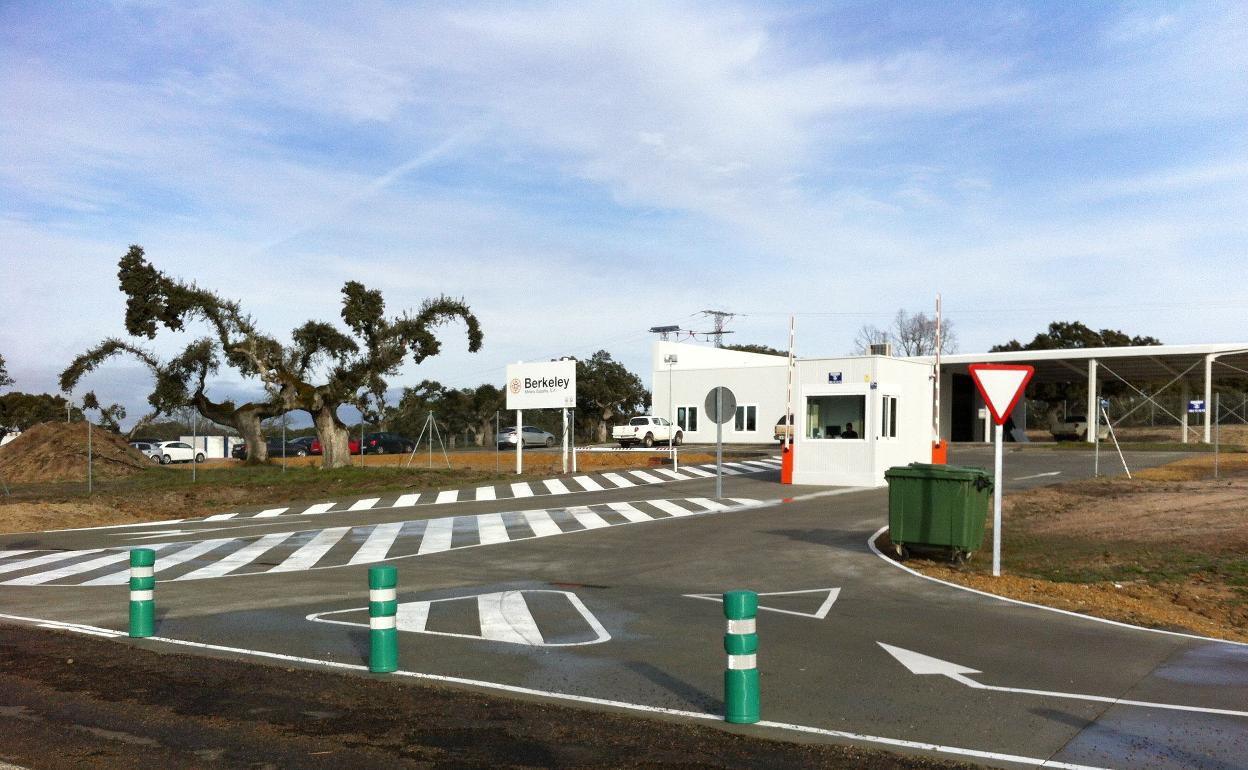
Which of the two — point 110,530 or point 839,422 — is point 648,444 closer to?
point 839,422

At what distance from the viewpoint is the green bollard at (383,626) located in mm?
8102

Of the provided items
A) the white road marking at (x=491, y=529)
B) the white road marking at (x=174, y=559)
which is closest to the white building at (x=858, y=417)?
the white road marking at (x=491, y=529)

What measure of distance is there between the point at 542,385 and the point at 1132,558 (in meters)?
22.9

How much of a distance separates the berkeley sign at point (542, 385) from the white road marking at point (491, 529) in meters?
12.1

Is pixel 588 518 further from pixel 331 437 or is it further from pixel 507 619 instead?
pixel 331 437

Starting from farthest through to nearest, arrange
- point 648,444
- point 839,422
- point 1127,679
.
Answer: point 648,444 < point 839,422 < point 1127,679

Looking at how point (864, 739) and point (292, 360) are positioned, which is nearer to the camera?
point (864, 739)

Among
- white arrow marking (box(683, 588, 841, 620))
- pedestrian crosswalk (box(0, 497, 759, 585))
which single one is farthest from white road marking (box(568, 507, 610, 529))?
white arrow marking (box(683, 588, 841, 620))

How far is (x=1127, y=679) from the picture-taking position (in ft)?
26.2

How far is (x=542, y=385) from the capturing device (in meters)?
35.3

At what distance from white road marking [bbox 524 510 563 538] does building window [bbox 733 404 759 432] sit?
38434 mm

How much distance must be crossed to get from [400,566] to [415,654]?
6.36 meters

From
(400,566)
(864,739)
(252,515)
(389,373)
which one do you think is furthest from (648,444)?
(864,739)

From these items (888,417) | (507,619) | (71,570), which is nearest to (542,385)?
(888,417)
